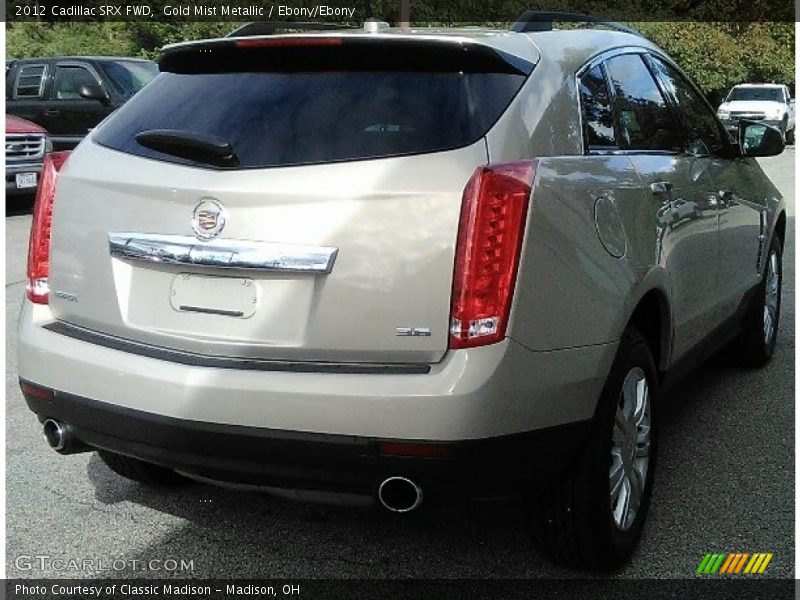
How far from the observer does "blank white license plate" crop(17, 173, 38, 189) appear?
41.5 feet

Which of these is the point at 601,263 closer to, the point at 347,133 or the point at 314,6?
the point at 347,133

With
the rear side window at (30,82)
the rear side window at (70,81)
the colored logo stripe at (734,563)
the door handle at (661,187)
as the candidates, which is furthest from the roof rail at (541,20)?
the rear side window at (30,82)

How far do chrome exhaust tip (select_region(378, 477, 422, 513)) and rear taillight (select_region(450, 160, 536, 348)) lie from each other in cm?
39

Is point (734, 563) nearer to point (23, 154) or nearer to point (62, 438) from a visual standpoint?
point (62, 438)

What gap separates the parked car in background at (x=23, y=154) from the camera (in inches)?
501

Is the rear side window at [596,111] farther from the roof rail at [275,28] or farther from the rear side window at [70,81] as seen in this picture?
the rear side window at [70,81]

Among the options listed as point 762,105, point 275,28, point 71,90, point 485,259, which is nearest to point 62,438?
point 485,259

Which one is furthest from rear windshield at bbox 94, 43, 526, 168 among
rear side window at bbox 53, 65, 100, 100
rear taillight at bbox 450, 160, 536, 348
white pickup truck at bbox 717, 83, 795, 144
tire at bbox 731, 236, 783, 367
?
white pickup truck at bbox 717, 83, 795, 144

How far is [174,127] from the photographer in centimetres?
305

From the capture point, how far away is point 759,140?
4891 mm

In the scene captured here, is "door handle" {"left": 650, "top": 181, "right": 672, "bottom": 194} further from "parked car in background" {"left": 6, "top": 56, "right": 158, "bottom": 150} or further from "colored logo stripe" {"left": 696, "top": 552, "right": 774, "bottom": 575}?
"parked car in background" {"left": 6, "top": 56, "right": 158, "bottom": 150}

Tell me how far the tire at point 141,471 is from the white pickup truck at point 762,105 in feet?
92.6

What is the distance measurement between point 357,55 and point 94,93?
37.4 ft

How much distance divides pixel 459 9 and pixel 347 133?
25.2 metres
